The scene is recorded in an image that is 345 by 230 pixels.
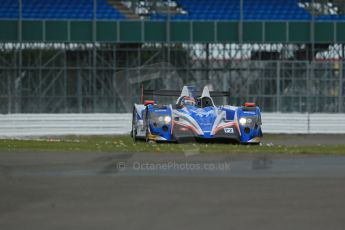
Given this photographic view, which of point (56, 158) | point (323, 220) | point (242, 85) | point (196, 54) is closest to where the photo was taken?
point (323, 220)

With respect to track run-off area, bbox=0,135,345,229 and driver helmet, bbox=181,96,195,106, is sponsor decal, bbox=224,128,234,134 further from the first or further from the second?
track run-off area, bbox=0,135,345,229

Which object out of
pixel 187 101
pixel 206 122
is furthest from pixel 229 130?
pixel 187 101

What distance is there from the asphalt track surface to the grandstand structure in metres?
20.1

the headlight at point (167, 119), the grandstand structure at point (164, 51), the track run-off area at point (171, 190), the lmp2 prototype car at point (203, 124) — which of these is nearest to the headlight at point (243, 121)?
the lmp2 prototype car at point (203, 124)

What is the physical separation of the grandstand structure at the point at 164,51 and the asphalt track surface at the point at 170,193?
790 inches

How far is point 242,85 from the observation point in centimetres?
3475

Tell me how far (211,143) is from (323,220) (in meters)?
10.7

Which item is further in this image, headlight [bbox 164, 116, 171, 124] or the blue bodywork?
headlight [bbox 164, 116, 171, 124]

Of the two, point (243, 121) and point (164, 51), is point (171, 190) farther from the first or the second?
point (164, 51)

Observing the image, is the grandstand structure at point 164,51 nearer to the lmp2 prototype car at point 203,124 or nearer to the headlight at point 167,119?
the lmp2 prototype car at point 203,124

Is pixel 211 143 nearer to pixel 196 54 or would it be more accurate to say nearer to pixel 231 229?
pixel 231 229

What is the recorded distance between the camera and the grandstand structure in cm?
3322

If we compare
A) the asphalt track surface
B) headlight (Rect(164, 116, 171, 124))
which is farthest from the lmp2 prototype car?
the asphalt track surface

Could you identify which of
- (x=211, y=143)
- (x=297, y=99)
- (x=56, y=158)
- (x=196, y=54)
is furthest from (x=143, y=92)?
(x=196, y=54)
